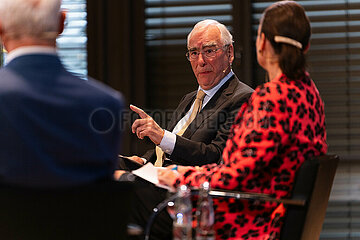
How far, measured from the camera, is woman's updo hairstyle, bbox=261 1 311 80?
2.36 m

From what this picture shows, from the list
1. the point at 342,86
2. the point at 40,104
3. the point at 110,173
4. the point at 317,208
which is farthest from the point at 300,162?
the point at 342,86

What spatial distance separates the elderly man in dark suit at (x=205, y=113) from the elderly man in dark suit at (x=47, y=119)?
144 centimetres

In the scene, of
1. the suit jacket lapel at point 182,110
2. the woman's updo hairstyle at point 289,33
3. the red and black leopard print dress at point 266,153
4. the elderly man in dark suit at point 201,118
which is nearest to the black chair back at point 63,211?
the red and black leopard print dress at point 266,153

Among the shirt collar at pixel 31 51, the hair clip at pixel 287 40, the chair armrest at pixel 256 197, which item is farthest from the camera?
the hair clip at pixel 287 40

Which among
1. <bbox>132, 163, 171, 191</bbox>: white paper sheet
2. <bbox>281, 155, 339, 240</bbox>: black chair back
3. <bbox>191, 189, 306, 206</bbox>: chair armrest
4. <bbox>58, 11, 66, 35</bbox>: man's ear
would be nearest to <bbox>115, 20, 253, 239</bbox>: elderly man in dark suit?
<bbox>132, 163, 171, 191</bbox>: white paper sheet

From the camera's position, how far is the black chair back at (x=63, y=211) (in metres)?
1.55

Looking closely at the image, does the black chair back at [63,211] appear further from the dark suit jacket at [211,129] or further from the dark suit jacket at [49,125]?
the dark suit jacket at [211,129]

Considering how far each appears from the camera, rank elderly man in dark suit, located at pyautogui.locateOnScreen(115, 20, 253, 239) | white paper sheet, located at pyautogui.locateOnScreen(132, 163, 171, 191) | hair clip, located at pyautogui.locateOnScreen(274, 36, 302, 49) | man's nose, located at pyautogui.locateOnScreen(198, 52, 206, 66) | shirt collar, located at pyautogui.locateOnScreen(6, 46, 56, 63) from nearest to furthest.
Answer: shirt collar, located at pyautogui.locateOnScreen(6, 46, 56, 63) → hair clip, located at pyautogui.locateOnScreen(274, 36, 302, 49) → white paper sheet, located at pyautogui.locateOnScreen(132, 163, 171, 191) → elderly man in dark suit, located at pyautogui.locateOnScreen(115, 20, 253, 239) → man's nose, located at pyautogui.locateOnScreen(198, 52, 206, 66)

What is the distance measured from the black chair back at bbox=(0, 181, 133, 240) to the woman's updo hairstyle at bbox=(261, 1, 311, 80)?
40.8 inches

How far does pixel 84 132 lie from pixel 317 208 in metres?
1.21

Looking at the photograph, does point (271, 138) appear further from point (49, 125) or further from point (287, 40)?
point (49, 125)

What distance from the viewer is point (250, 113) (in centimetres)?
229

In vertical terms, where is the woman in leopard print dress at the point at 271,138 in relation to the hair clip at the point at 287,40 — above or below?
below

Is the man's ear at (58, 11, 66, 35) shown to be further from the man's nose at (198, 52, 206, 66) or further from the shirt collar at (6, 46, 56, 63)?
the man's nose at (198, 52, 206, 66)
